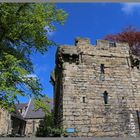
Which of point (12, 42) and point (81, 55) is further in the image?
point (81, 55)

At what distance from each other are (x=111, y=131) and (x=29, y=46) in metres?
7.47

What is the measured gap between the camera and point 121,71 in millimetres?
17734

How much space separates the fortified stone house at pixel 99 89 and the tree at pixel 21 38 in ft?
9.75

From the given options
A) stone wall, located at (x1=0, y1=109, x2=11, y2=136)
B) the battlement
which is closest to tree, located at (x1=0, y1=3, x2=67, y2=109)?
the battlement

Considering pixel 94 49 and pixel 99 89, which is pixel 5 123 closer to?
pixel 99 89

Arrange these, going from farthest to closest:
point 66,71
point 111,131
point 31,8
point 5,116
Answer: point 5,116, point 66,71, point 111,131, point 31,8

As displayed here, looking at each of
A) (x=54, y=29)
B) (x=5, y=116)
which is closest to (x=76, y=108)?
(x=54, y=29)

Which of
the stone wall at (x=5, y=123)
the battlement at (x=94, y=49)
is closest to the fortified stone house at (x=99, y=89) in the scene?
the battlement at (x=94, y=49)

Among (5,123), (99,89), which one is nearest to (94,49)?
(99,89)

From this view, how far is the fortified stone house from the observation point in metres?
15.6

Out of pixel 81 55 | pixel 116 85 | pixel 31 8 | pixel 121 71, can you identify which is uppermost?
pixel 31 8

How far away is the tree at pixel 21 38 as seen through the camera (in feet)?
37.4

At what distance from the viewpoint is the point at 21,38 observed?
46.9ft

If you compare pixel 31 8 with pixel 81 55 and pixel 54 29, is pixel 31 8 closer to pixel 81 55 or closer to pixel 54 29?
pixel 54 29
